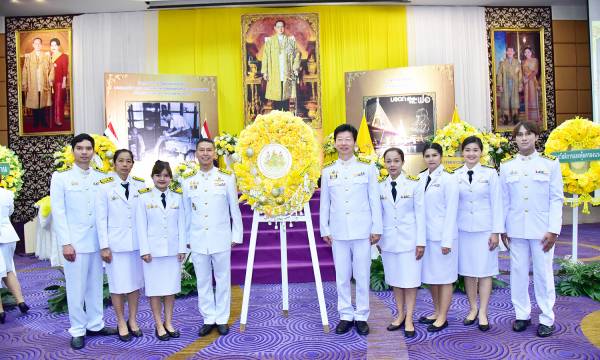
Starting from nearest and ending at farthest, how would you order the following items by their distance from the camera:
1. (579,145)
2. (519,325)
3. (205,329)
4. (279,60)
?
(519,325)
(205,329)
(579,145)
(279,60)

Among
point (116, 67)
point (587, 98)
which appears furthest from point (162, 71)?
point (587, 98)

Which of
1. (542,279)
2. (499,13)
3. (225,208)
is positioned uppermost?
(499,13)

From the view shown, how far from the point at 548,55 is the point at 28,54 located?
486 inches

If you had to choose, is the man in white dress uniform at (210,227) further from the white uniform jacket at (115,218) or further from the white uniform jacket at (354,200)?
the white uniform jacket at (354,200)

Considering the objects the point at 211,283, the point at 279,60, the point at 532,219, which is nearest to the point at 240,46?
the point at 279,60

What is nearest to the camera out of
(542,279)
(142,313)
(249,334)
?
(542,279)

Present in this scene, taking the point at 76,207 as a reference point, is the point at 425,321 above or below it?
below

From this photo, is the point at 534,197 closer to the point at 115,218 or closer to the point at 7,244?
the point at 115,218

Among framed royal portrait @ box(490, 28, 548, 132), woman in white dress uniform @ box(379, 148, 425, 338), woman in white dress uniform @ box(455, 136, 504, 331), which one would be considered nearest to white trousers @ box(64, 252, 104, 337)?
woman in white dress uniform @ box(379, 148, 425, 338)

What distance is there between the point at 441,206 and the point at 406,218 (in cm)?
32

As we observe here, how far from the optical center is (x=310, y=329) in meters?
3.67

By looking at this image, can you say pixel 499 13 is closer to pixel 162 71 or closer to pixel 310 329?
pixel 162 71

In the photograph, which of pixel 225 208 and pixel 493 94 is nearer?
pixel 225 208

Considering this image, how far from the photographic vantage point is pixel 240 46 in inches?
400
